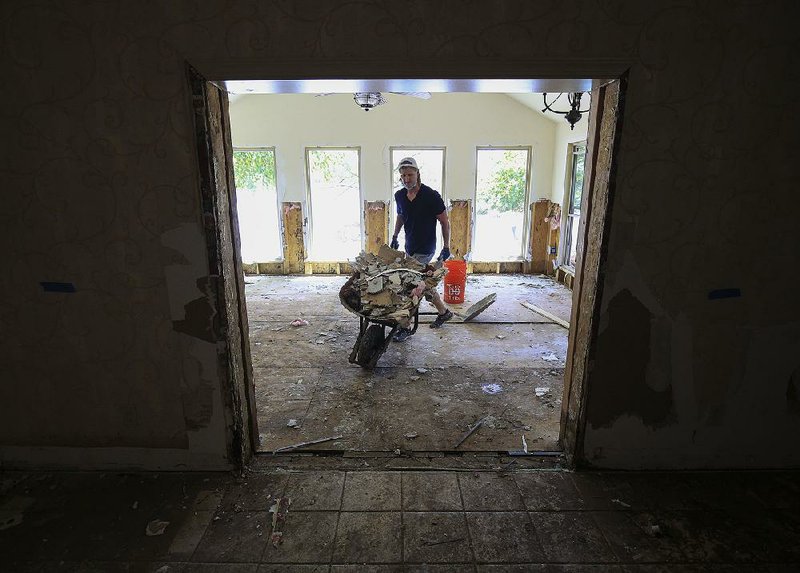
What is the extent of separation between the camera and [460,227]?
23.6ft

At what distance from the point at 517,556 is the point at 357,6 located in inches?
90.3

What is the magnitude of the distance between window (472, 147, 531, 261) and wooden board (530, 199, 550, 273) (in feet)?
0.65

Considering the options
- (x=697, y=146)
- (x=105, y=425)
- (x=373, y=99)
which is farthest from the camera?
(x=373, y=99)

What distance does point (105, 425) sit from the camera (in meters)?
2.16

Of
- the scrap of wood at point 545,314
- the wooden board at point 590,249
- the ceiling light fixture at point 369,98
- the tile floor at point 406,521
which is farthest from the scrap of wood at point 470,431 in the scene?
the ceiling light fixture at point 369,98

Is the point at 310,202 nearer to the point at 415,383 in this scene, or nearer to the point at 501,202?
the point at 501,202

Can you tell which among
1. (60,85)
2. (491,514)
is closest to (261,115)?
(60,85)

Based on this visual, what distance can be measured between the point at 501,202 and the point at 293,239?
11.9 ft

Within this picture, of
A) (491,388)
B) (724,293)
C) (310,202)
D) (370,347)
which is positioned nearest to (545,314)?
(491,388)

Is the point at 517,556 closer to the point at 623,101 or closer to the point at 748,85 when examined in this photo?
the point at 623,101

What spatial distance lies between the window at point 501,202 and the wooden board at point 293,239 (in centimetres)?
300

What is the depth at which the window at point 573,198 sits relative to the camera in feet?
20.9

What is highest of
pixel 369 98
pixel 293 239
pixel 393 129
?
pixel 393 129

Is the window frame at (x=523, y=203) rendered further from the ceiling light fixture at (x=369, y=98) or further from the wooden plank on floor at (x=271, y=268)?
the ceiling light fixture at (x=369, y=98)
